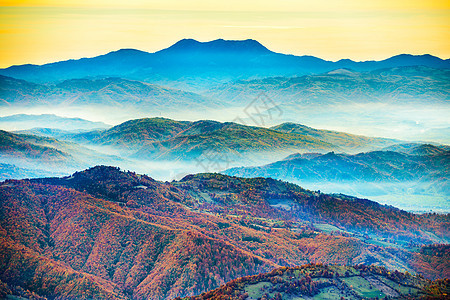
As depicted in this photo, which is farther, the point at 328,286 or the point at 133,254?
the point at 133,254

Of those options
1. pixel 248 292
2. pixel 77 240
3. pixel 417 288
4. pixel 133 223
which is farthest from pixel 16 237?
pixel 417 288

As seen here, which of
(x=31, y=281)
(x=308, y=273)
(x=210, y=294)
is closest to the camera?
(x=210, y=294)

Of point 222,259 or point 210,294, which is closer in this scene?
point 210,294

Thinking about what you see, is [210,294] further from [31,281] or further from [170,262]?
[31,281]

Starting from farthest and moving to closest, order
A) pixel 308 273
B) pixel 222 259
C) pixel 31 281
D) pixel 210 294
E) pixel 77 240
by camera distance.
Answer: pixel 77 240, pixel 222 259, pixel 31 281, pixel 308 273, pixel 210 294

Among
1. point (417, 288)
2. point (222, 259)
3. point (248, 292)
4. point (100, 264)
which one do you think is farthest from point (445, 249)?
point (100, 264)

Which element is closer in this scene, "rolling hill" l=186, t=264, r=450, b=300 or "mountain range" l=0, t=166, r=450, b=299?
"rolling hill" l=186, t=264, r=450, b=300

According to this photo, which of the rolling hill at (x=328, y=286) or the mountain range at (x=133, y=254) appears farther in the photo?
the mountain range at (x=133, y=254)

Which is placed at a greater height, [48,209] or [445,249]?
[48,209]

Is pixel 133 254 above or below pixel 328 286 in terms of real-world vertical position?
above
